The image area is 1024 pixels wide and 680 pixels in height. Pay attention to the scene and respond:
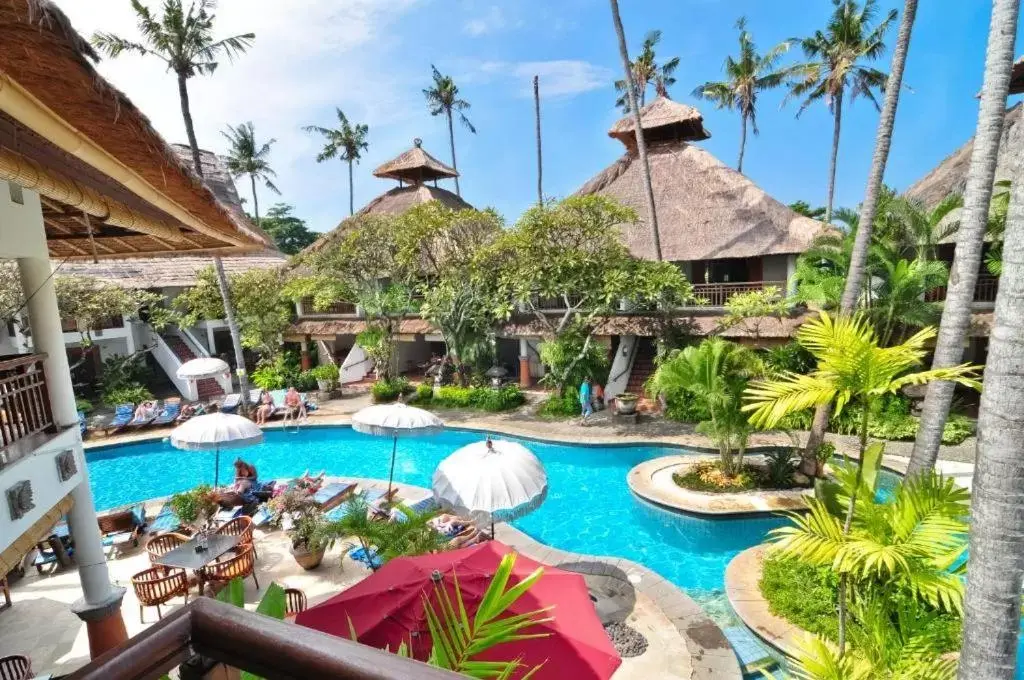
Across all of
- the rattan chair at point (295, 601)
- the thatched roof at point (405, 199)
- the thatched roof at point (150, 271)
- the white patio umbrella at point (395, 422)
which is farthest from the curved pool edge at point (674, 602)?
the thatched roof at point (405, 199)

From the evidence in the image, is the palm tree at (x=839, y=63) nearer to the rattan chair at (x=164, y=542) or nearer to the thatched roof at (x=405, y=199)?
the thatched roof at (x=405, y=199)

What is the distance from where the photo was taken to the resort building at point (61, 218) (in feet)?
8.25

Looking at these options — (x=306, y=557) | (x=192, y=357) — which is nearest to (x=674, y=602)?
(x=306, y=557)

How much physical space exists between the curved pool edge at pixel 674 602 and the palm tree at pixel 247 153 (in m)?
37.2

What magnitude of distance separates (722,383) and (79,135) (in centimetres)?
1066

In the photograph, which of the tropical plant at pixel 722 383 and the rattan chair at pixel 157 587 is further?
the tropical plant at pixel 722 383

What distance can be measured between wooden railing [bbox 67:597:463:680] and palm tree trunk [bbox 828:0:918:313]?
11397mm

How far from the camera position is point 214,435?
9758 millimetres

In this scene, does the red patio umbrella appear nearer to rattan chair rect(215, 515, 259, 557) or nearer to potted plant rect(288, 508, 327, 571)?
potted plant rect(288, 508, 327, 571)

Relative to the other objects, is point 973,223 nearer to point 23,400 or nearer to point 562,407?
point 23,400

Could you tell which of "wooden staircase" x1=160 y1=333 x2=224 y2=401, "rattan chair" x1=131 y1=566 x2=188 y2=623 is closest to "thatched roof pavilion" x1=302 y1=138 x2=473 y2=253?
"wooden staircase" x1=160 y1=333 x2=224 y2=401

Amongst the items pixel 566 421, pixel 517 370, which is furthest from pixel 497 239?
pixel 517 370

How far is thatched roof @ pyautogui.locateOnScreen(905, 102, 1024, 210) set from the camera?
1645 cm

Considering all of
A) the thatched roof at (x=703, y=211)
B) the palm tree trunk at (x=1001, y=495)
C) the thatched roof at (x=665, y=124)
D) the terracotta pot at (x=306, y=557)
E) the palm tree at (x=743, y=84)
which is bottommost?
the terracotta pot at (x=306, y=557)
